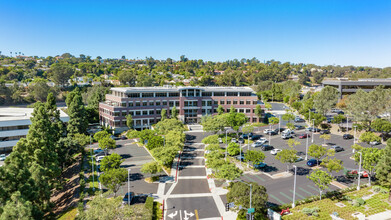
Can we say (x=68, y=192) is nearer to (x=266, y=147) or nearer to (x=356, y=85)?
(x=266, y=147)

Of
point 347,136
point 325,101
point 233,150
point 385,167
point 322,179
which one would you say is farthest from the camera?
point 325,101

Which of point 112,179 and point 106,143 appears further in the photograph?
point 106,143

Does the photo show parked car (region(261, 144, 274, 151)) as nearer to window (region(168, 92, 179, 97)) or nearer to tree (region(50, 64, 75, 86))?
window (region(168, 92, 179, 97))

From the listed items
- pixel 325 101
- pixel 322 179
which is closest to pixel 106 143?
pixel 322 179

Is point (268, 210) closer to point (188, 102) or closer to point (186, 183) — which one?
point (186, 183)

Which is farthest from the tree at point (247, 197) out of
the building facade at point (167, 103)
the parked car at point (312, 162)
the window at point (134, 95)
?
the window at point (134, 95)

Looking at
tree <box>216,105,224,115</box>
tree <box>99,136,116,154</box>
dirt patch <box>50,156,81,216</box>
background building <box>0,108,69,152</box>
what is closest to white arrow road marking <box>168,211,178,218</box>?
dirt patch <box>50,156,81,216</box>
